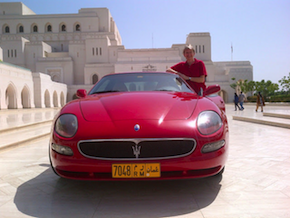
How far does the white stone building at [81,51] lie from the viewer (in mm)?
47656

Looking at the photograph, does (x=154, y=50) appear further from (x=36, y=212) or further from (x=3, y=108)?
(x=36, y=212)

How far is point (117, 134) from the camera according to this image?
1.93 meters

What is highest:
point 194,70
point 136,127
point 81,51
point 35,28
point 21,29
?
point 35,28

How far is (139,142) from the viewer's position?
1.94 metres

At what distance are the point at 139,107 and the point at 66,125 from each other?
66 cm

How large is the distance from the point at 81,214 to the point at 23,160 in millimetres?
2430

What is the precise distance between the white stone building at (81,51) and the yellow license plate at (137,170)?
43.0 metres

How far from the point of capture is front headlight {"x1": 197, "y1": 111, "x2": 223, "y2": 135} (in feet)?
6.70

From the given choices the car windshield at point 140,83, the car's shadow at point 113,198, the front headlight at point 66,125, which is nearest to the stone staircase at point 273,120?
the car windshield at point 140,83

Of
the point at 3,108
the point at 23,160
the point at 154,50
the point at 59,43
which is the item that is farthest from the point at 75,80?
the point at 23,160

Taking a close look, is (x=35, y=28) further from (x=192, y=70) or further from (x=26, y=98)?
(x=192, y=70)

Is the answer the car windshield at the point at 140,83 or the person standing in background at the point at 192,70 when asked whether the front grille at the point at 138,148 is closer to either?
the car windshield at the point at 140,83

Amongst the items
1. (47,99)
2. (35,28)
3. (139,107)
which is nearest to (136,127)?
(139,107)

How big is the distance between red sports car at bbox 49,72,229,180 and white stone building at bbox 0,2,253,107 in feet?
140
